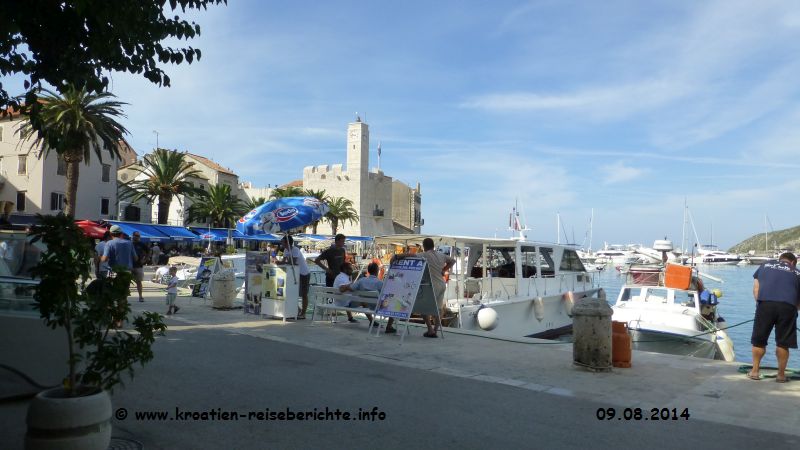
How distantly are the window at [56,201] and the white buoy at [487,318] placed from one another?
43.2m

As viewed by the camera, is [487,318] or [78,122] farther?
[78,122]

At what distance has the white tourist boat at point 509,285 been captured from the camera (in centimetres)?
1383

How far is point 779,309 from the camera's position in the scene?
717 cm

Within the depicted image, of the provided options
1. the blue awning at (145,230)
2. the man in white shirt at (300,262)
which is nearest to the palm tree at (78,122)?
the blue awning at (145,230)

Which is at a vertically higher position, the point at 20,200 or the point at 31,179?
the point at 31,179

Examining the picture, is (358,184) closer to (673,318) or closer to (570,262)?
(570,262)

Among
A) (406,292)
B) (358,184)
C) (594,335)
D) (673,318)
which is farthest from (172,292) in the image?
(358,184)

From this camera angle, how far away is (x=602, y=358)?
764cm

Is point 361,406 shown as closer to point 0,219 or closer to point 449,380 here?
point 449,380

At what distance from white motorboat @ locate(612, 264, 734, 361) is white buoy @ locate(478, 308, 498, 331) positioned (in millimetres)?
4041

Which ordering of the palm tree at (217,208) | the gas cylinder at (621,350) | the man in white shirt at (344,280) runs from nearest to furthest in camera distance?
the gas cylinder at (621,350), the man in white shirt at (344,280), the palm tree at (217,208)

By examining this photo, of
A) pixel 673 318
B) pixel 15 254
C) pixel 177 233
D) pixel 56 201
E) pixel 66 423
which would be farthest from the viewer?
pixel 56 201

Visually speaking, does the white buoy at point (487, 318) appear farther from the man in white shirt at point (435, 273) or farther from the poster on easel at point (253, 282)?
the poster on easel at point (253, 282)

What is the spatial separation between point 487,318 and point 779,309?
20.5 ft
